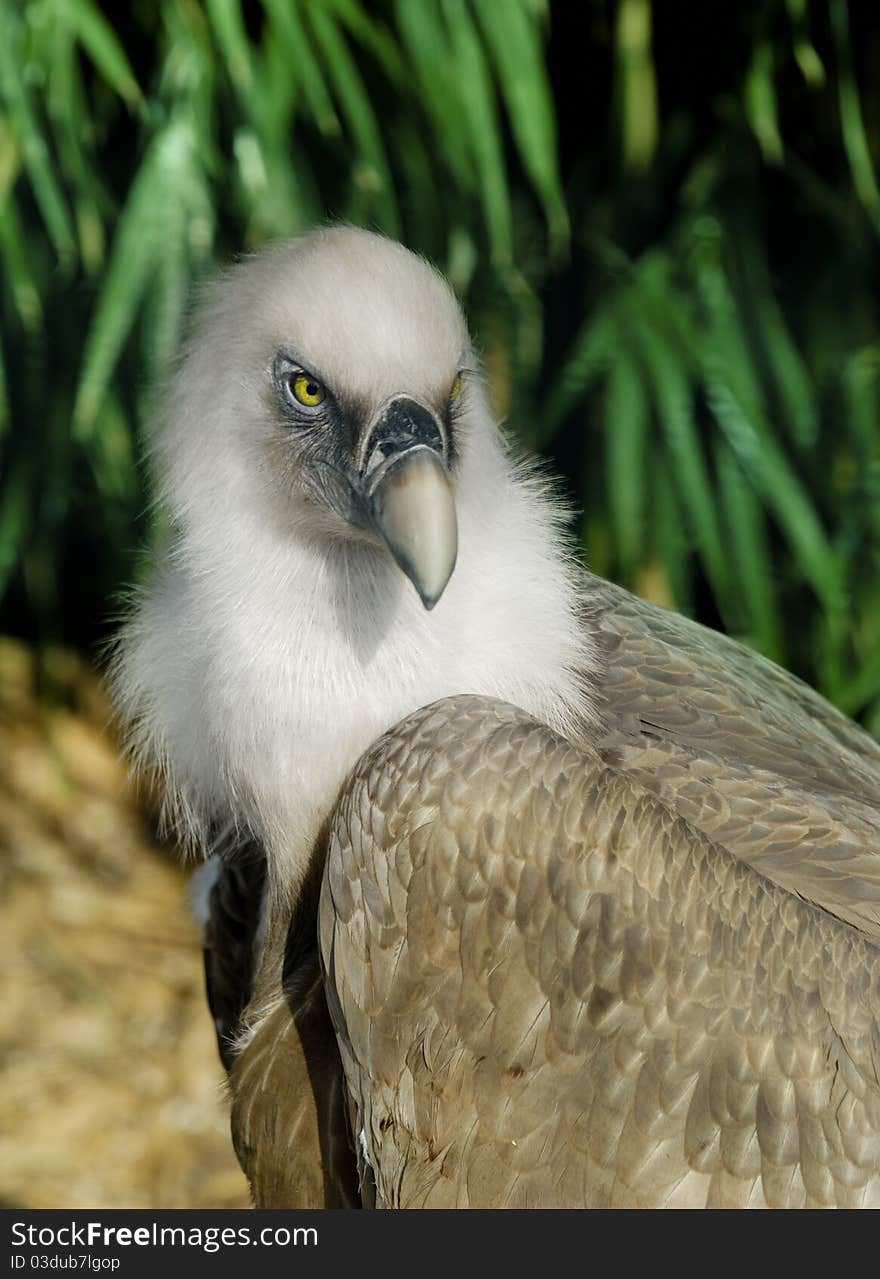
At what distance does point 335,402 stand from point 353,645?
288 mm

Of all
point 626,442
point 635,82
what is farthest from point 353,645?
point 635,82

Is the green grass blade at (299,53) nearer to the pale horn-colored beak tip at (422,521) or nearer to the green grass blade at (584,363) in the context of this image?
the green grass blade at (584,363)

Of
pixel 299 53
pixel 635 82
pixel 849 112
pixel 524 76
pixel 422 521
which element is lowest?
pixel 422 521

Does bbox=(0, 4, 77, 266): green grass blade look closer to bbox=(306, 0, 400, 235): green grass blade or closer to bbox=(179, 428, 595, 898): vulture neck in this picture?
bbox=(306, 0, 400, 235): green grass blade

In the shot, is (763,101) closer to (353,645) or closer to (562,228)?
(562,228)

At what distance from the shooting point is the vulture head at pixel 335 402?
70.6 inches

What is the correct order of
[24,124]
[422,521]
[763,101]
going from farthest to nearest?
[763,101]
[24,124]
[422,521]

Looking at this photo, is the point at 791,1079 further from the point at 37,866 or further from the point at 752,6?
the point at 37,866

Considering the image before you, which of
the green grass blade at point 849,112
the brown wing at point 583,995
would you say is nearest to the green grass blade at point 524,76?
the green grass blade at point 849,112

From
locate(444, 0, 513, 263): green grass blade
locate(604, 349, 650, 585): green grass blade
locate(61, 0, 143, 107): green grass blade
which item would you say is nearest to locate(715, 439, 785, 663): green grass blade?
locate(604, 349, 650, 585): green grass blade

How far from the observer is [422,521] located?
5.68 ft

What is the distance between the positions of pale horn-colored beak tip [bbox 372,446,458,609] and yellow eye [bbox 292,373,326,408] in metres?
0.18

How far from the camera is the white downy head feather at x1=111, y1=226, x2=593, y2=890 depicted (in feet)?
6.25

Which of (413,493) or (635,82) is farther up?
(635,82)
